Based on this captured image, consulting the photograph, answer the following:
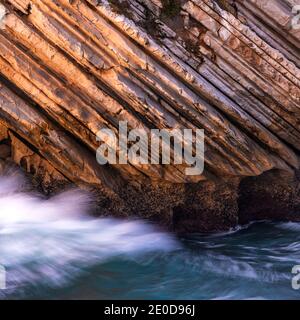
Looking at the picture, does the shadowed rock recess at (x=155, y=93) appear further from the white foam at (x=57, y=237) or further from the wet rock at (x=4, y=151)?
the white foam at (x=57, y=237)

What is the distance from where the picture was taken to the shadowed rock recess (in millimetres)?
11094

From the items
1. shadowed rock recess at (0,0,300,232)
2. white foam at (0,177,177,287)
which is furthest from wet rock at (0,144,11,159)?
white foam at (0,177,177,287)

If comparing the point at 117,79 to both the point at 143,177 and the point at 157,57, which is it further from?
the point at 143,177

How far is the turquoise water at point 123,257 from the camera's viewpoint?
34.0 feet

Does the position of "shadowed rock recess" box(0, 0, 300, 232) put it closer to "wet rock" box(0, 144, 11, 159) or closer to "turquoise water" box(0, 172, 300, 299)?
"wet rock" box(0, 144, 11, 159)

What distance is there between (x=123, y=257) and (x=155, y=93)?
10.3ft

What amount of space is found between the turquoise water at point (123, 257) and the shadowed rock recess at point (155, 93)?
44cm

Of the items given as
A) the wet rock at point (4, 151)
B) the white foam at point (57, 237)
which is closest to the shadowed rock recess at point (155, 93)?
the wet rock at point (4, 151)

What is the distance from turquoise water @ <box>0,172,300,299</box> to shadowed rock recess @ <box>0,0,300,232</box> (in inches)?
17.1

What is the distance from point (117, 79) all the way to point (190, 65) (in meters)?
1.48

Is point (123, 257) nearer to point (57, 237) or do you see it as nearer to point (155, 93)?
point (57, 237)

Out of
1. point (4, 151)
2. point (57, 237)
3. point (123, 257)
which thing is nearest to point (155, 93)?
point (123, 257)

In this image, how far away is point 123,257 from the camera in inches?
454
